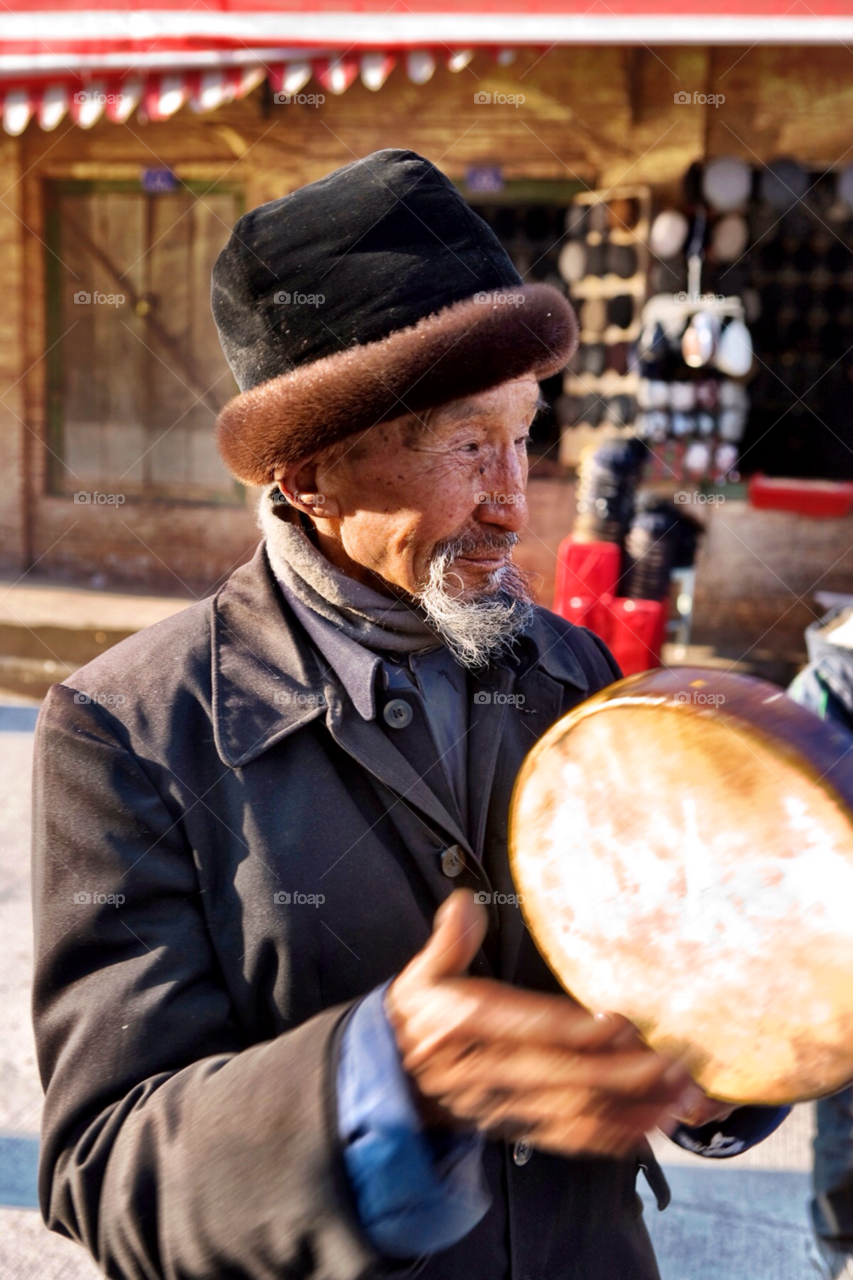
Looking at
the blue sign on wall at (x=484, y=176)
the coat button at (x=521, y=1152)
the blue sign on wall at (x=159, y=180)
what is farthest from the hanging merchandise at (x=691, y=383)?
the coat button at (x=521, y=1152)

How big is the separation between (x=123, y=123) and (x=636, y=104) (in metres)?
3.31

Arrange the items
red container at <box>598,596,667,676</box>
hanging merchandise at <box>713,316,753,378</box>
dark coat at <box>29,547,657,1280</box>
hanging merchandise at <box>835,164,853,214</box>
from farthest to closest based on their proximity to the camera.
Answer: hanging merchandise at <box>713,316,753,378</box> → hanging merchandise at <box>835,164,853,214</box> → red container at <box>598,596,667,676</box> → dark coat at <box>29,547,657,1280</box>

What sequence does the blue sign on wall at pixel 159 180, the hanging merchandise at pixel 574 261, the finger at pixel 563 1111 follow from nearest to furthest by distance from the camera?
the finger at pixel 563 1111 < the hanging merchandise at pixel 574 261 < the blue sign on wall at pixel 159 180

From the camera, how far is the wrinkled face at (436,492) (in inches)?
54.1

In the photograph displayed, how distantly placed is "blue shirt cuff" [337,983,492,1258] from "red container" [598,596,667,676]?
4265 mm

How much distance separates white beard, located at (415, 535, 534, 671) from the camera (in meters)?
1.35

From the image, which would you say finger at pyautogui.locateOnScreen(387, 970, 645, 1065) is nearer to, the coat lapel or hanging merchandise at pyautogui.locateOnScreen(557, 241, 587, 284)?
the coat lapel

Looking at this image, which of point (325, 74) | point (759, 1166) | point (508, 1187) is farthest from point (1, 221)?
point (508, 1187)

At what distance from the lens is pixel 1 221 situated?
7656mm

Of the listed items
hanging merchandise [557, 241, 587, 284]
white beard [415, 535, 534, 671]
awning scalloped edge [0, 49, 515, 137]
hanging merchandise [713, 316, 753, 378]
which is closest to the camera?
white beard [415, 535, 534, 671]

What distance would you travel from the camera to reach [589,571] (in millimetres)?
5355

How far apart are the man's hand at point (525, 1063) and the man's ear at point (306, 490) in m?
0.72

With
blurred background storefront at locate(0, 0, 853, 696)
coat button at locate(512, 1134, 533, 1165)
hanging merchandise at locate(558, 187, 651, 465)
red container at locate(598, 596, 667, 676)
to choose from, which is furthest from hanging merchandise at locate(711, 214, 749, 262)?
coat button at locate(512, 1134, 533, 1165)

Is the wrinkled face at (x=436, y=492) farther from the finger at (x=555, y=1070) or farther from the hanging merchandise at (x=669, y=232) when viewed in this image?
the hanging merchandise at (x=669, y=232)
